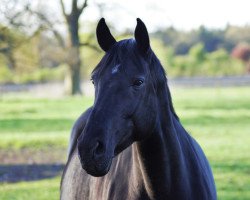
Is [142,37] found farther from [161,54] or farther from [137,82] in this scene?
[161,54]

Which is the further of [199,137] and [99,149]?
[199,137]

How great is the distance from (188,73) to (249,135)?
1722 inches

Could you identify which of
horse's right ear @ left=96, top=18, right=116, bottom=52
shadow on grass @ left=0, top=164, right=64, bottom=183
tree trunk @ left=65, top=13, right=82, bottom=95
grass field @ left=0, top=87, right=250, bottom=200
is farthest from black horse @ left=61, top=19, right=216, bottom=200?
tree trunk @ left=65, top=13, right=82, bottom=95

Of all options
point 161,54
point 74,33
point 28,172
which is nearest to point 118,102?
point 28,172

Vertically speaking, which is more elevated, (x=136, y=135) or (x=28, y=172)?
(x=136, y=135)

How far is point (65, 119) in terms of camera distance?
751 inches

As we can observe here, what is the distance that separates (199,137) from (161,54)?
2733cm

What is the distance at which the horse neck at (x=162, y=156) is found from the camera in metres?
2.78

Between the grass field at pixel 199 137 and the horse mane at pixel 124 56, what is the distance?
473 cm

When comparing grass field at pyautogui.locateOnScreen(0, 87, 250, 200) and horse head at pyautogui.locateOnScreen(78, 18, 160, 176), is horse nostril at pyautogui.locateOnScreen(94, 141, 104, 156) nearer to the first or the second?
horse head at pyautogui.locateOnScreen(78, 18, 160, 176)

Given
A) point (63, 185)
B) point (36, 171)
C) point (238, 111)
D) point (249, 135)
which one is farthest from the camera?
point (238, 111)

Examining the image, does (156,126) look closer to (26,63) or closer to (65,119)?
(65,119)

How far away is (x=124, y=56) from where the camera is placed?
2594 millimetres

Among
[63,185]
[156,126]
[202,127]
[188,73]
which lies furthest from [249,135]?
[188,73]
